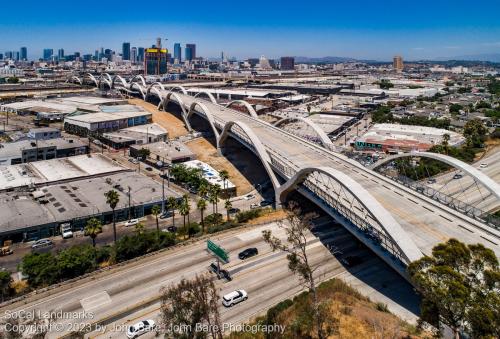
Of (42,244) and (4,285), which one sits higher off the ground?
(4,285)

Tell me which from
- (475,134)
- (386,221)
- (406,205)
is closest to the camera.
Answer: (386,221)

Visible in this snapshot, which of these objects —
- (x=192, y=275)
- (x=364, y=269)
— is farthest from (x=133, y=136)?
(x=364, y=269)

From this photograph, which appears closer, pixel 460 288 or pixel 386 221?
pixel 460 288

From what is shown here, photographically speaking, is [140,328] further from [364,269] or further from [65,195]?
[65,195]

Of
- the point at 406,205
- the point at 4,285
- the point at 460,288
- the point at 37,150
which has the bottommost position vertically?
the point at 4,285

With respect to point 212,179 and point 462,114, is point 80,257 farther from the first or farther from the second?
point 462,114

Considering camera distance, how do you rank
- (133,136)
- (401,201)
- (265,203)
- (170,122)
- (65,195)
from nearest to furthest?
(401,201) < (65,195) < (265,203) < (133,136) < (170,122)

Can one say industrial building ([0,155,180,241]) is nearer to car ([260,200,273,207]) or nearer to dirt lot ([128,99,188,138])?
car ([260,200,273,207])

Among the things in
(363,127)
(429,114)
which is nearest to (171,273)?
(363,127)
